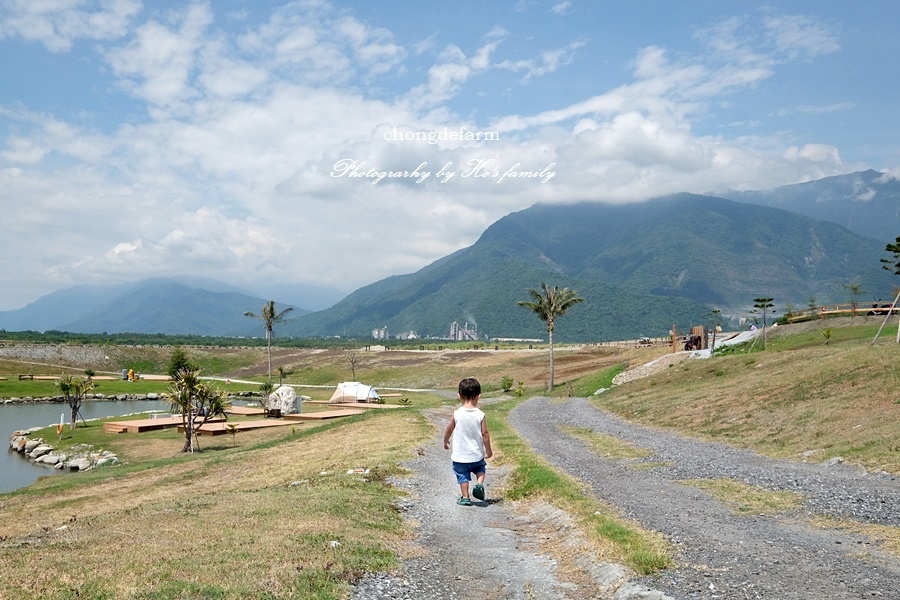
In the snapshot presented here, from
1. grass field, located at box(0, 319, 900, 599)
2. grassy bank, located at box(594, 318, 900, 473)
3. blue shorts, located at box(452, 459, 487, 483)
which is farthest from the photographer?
grassy bank, located at box(594, 318, 900, 473)

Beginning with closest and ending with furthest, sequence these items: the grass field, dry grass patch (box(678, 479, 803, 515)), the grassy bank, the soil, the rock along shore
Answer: the soil < the grass field < dry grass patch (box(678, 479, 803, 515)) < the grassy bank < the rock along shore

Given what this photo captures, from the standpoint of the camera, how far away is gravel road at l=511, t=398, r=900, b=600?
8266 millimetres

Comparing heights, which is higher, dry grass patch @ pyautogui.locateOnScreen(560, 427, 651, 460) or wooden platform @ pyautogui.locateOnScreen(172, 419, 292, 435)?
dry grass patch @ pyautogui.locateOnScreen(560, 427, 651, 460)

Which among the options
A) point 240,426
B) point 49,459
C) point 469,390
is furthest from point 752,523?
point 240,426

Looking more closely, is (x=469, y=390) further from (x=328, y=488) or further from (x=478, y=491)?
(x=328, y=488)

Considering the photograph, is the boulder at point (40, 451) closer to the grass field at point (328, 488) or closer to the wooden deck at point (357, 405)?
the grass field at point (328, 488)

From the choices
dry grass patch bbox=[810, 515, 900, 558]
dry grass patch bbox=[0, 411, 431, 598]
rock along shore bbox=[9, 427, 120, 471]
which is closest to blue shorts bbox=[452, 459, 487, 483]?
dry grass patch bbox=[0, 411, 431, 598]

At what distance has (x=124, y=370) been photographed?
16538 cm

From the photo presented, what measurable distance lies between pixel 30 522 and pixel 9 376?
130013 millimetres

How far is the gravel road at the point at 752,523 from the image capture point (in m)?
8.27

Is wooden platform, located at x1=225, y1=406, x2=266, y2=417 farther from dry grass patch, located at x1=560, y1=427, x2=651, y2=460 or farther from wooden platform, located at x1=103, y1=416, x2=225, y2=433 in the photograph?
dry grass patch, located at x1=560, y1=427, x2=651, y2=460

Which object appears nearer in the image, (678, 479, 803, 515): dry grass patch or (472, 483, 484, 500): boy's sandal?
(678, 479, 803, 515): dry grass patch

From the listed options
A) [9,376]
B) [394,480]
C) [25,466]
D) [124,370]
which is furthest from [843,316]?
[124,370]

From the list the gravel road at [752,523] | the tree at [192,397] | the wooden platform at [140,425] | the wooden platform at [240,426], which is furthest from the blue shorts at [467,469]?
the wooden platform at [140,425]
